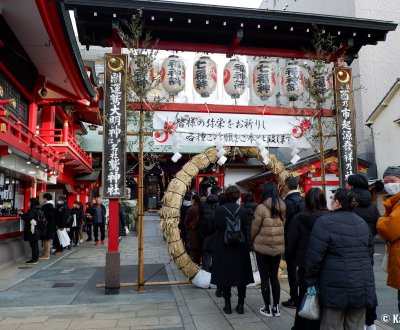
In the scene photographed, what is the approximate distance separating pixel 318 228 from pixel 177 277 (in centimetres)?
572

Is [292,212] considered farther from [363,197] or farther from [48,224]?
[48,224]

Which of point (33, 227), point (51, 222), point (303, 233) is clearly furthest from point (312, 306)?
point (51, 222)

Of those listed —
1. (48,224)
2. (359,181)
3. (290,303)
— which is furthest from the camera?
(48,224)

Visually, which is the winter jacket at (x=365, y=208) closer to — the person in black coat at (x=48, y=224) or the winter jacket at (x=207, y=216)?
the winter jacket at (x=207, y=216)

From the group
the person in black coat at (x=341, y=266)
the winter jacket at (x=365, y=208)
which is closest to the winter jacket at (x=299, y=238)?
the winter jacket at (x=365, y=208)

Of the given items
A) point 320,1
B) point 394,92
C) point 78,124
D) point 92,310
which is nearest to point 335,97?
point 92,310

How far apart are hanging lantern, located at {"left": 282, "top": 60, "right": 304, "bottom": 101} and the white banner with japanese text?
0.69 meters

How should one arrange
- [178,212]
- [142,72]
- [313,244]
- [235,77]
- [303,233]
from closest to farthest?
[313,244]
[303,233]
[142,72]
[178,212]
[235,77]

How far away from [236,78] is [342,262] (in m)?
5.91

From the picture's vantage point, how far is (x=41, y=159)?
40.1 ft

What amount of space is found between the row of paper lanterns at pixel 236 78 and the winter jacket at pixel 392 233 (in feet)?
15.0

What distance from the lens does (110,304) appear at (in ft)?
20.3

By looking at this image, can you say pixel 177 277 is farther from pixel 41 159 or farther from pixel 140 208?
pixel 41 159

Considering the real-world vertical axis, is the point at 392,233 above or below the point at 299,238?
above
